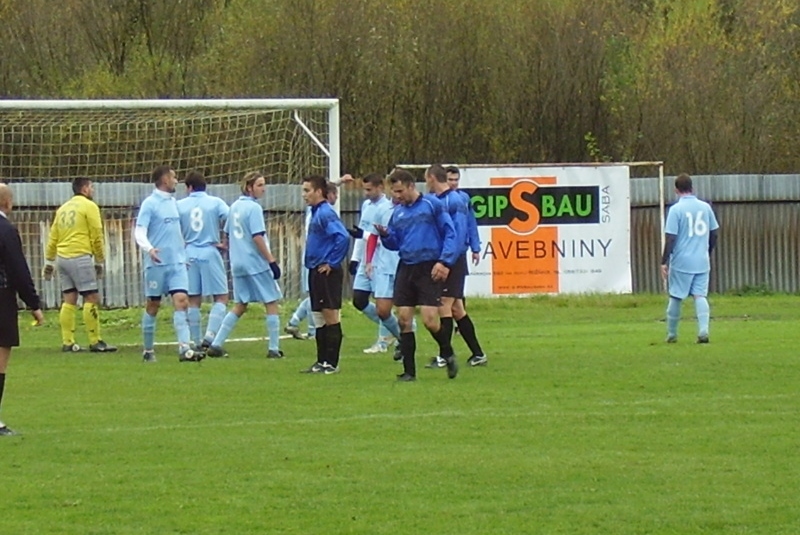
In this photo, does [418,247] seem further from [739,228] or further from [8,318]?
[739,228]

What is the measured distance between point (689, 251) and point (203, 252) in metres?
5.65

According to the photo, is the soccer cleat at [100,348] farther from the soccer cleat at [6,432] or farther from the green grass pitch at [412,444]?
the soccer cleat at [6,432]

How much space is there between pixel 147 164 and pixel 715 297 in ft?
35.4

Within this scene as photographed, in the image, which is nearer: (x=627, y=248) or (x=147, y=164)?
(x=147, y=164)

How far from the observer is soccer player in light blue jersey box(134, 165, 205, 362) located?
17.1 metres

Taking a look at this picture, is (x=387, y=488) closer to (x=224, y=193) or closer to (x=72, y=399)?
(x=72, y=399)

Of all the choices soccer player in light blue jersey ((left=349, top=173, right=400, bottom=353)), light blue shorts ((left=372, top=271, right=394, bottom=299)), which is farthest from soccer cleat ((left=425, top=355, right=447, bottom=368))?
light blue shorts ((left=372, top=271, right=394, bottom=299))

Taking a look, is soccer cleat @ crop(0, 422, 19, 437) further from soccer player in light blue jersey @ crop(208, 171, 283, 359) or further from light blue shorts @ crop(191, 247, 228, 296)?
light blue shorts @ crop(191, 247, 228, 296)

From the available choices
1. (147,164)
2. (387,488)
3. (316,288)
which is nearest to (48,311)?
(147,164)

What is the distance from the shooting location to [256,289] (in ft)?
57.2

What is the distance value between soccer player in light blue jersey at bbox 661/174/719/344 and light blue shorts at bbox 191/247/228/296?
5.16 m

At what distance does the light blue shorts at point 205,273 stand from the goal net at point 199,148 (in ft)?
7.33

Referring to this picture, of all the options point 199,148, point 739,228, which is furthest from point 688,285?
point 739,228

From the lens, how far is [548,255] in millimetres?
26609
